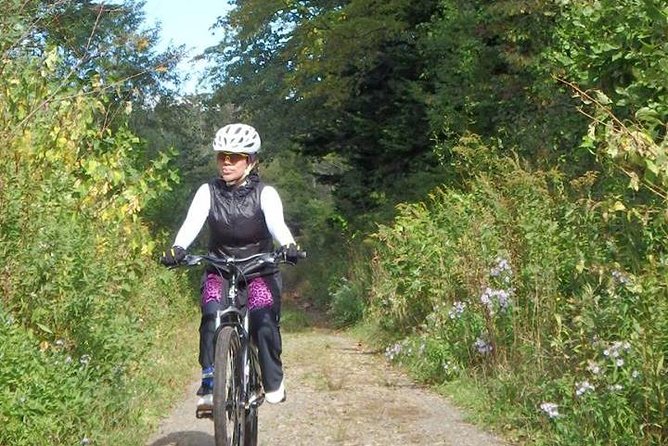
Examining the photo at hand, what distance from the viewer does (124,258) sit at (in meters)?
10.5

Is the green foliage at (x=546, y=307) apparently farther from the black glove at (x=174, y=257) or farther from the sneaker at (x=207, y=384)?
the black glove at (x=174, y=257)

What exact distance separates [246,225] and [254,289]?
0.43 meters

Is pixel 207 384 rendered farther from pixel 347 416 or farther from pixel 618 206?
pixel 618 206

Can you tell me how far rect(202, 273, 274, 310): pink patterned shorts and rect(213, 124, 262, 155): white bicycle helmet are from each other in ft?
2.77

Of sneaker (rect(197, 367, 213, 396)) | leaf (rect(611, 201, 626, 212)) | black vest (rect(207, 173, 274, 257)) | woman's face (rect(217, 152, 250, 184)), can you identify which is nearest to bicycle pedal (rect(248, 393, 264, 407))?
sneaker (rect(197, 367, 213, 396))

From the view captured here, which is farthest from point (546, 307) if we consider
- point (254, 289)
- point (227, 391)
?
point (227, 391)

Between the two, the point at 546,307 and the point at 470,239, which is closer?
the point at 546,307

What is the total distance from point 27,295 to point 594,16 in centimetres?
516

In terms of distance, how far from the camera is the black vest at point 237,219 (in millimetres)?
6695

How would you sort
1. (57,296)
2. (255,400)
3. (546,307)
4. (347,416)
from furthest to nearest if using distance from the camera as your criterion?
(347,416), (546,307), (57,296), (255,400)

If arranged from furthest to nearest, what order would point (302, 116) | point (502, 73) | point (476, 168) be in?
point (302, 116), point (502, 73), point (476, 168)

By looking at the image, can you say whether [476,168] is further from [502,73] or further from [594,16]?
[594,16]

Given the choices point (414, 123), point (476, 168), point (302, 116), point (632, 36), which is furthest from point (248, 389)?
point (302, 116)

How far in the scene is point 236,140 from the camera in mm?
6668
